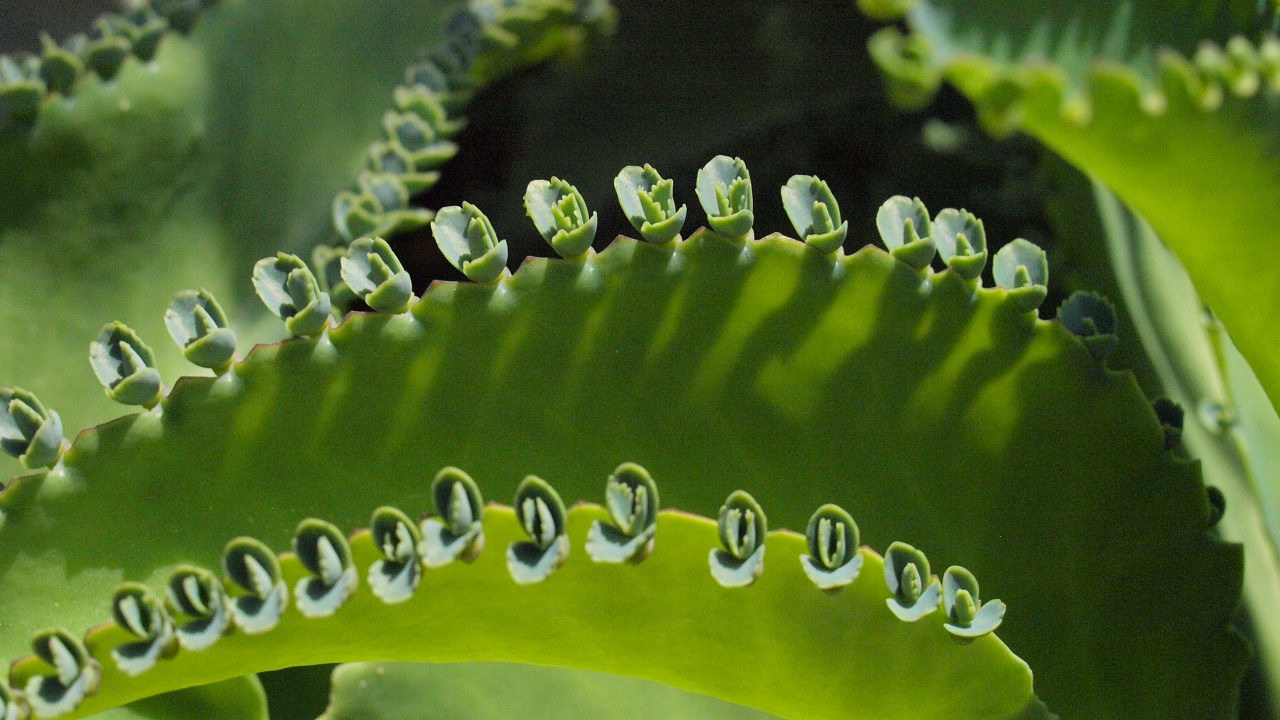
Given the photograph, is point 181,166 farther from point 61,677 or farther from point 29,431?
point 61,677

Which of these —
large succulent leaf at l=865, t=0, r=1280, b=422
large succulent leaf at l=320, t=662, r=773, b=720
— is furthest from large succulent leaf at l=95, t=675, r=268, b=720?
large succulent leaf at l=865, t=0, r=1280, b=422

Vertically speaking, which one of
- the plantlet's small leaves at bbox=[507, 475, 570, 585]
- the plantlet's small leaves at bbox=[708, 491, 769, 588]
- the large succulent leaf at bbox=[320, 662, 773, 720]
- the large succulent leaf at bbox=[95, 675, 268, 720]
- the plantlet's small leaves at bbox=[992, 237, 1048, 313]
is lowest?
the large succulent leaf at bbox=[320, 662, 773, 720]

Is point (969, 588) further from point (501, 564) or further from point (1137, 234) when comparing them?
point (1137, 234)

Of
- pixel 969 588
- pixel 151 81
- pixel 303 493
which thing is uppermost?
pixel 151 81

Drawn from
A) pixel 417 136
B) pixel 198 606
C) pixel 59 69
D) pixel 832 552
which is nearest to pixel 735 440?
pixel 832 552

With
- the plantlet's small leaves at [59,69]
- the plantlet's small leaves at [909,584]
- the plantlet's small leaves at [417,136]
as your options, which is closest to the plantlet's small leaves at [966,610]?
the plantlet's small leaves at [909,584]

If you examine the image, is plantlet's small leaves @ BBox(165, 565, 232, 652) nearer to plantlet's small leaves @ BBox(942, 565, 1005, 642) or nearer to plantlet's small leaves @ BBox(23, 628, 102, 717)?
plantlet's small leaves @ BBox(23, 628, 102, 717)

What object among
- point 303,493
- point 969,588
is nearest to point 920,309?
point 969,588
